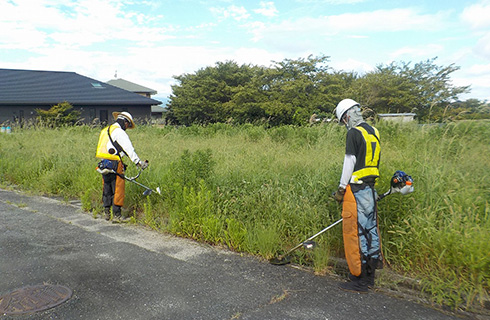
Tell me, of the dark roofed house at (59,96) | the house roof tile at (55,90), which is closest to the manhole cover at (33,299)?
the dark roofed house at (59,96)

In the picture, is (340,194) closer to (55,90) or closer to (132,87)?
(55,90)

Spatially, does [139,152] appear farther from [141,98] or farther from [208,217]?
[141,98]

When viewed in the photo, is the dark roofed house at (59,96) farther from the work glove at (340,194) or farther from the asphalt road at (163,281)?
the work glove at (340,194)

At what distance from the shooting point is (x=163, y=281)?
4199mm

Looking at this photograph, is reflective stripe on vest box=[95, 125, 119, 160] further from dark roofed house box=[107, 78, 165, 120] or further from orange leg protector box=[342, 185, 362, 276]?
dark roofed house box=[107, 78, 165, 120]

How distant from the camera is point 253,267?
459cm

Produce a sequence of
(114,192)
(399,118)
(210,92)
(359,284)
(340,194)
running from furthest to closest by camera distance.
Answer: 1. (210,92)
2. (399,118)
3. (114,192)
4. (340,194)
5. (359,284)

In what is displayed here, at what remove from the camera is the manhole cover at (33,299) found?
11.6 ft

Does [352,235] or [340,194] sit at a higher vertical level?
[340,194]

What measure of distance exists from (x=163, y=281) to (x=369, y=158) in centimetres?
257

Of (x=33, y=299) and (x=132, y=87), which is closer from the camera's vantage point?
(x=33, y=299)

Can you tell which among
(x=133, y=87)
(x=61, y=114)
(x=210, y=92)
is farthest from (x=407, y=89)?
(x=133, y=87)

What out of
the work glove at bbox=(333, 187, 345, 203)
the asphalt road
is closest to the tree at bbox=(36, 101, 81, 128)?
the asphalt road

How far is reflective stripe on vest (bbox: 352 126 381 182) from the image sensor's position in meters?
4.05
